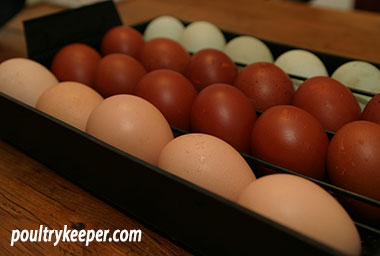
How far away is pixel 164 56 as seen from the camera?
859mm

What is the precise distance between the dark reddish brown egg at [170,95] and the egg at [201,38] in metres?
0.31

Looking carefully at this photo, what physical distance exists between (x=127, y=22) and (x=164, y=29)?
42cm

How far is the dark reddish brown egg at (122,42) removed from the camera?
94cm

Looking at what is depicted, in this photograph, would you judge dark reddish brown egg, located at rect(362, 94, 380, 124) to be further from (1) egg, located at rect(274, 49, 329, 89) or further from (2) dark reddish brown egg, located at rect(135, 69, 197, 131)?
(2) dark reddish brown egg, located at rect(135, 69, 197, 131)

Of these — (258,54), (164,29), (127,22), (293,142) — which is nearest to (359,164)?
(293,142)

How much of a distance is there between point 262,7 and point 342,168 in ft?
4.02

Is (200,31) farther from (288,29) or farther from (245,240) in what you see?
(245,240)

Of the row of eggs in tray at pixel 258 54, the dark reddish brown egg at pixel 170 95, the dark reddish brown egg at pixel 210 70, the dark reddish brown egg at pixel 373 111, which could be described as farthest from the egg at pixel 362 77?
the dark reddish brown egg at pixel 170 95

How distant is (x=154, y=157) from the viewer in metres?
0.58

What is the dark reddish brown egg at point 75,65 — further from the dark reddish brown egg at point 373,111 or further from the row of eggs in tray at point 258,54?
the dark reddish brown egg at point 373,111

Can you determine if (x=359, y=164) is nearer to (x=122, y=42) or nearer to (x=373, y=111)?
(x=373, y=111)

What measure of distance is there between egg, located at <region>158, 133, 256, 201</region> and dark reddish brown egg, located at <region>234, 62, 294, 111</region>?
0.22m

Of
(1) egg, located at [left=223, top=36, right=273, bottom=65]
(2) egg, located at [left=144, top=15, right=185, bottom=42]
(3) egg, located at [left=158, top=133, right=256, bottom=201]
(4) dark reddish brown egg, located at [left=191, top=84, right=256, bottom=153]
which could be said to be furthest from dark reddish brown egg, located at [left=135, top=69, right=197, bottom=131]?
(2) egg, located at [left=144, top=15, right=185, bottom=42]

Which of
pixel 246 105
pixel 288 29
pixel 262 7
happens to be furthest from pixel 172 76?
pixel 262 7
